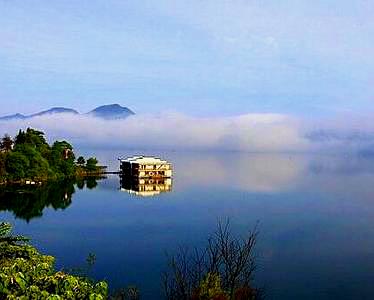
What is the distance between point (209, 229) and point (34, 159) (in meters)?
22.1

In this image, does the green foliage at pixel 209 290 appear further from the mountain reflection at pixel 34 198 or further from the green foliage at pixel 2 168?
the green foliage at pixel 2 168

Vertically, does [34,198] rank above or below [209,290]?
below

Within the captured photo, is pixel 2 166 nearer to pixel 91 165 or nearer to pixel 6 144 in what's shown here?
pixel 6 144

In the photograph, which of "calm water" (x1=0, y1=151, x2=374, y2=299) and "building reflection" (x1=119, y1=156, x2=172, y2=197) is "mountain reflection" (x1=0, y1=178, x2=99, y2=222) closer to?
"calm water" (x1=0, y1=151, x2=374, y2=299)

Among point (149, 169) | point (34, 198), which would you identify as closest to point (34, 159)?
point (34, 198)

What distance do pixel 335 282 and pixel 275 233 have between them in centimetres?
693

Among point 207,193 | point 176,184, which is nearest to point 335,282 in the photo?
point 207,193

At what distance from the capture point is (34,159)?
39.0 m

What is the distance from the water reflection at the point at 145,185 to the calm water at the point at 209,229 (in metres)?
1.21

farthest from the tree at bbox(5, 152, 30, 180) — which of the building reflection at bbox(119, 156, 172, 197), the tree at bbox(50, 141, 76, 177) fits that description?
the building reflection at bbox(119, 156, 172, 197)

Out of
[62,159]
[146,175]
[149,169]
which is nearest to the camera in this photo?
[62,159]

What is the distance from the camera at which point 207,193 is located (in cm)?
3625

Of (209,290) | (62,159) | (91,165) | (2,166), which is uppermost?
(62,159)

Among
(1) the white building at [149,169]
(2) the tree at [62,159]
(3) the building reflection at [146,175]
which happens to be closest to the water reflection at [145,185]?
(3) the building reflection at [146,175]
